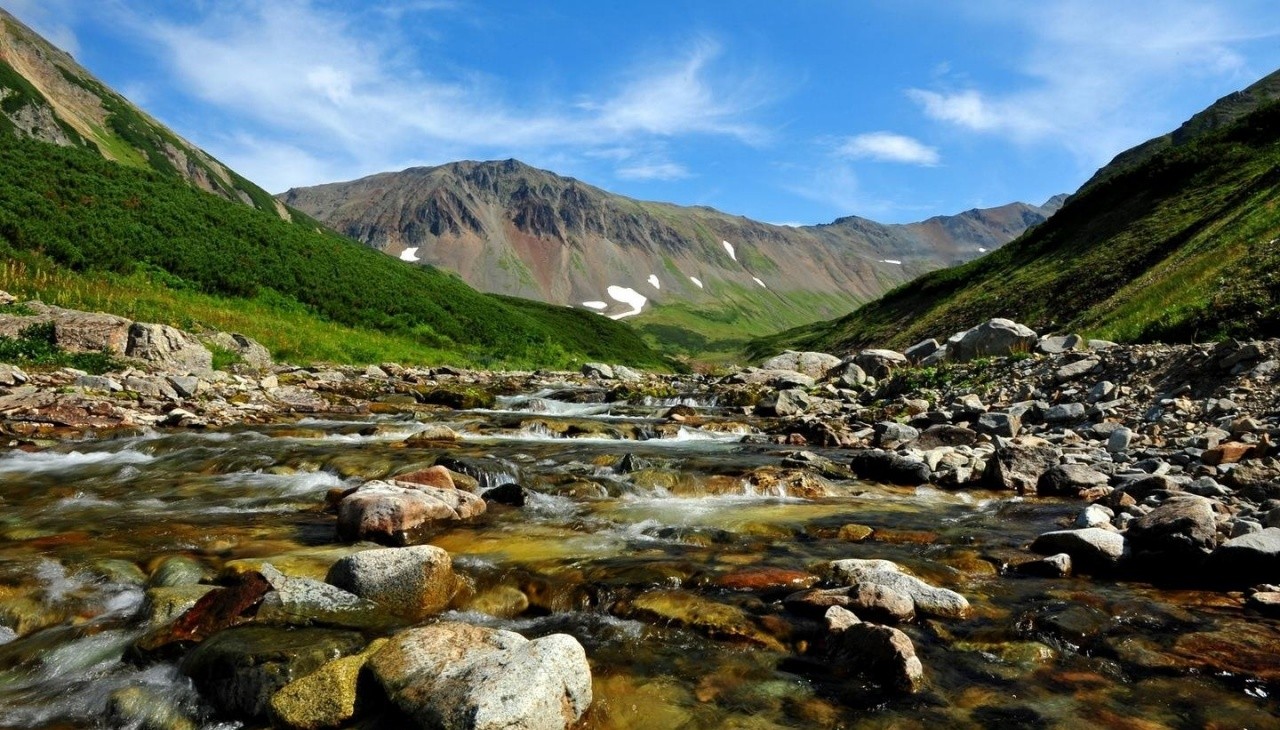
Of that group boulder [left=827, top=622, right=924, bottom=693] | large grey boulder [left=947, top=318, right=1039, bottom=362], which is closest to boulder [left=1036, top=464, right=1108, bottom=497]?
boulder [left=827, top=622, right=924, bottom=693]

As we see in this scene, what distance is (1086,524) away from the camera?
322 inches

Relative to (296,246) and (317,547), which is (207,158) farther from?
(317,547)

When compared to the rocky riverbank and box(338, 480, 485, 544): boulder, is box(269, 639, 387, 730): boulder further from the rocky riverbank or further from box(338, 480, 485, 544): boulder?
box(338, 480, 485, 544): boulder

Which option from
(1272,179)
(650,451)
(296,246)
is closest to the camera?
(650,451)

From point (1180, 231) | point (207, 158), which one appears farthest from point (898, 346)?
point (207, 158)

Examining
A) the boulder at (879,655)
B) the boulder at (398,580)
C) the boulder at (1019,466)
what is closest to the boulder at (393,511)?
the boulder at (398,580)

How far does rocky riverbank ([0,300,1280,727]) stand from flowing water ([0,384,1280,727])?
99 mm

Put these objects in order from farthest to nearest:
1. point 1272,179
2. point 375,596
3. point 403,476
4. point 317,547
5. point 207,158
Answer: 1. point 207,158
2. point 1272,179
3. point 403,476
4. point 317,547
5. point 375,596

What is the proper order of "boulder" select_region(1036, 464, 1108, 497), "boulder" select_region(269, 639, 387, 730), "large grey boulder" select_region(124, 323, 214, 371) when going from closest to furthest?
"boulder" select_region(269, 639, 387, 730)
"boulder" select_region(1036, 464, 1108, 497)
"large grey boulder" select_region(124, 323, 214, 371)

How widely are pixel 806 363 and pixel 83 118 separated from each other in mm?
133825

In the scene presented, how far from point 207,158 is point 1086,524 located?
184 m

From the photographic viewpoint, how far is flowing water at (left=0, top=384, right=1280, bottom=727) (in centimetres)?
460

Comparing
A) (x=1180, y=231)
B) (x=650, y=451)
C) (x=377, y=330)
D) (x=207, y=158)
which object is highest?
(x=207, y=158)

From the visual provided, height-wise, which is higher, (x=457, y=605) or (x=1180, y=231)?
(x=1180, y=231)
